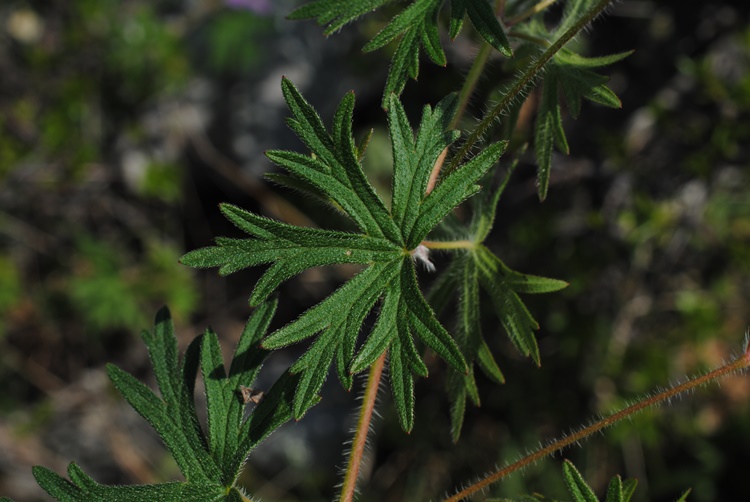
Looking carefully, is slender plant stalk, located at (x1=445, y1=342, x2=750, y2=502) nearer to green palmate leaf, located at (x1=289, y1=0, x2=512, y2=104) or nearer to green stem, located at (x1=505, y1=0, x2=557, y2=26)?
green palmate leaf, located at (x1=289, y1=0, x2=512, y2=104)

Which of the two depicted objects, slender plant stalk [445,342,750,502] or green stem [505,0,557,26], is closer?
slender plant stalk [445,342,750,502]

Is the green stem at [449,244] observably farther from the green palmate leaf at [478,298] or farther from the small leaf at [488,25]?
the small leaf at [488,25]

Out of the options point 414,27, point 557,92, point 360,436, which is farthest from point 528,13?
point 360,436

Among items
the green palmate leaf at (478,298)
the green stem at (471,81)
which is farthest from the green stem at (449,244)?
the green stem at (471,81)

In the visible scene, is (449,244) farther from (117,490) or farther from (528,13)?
(117,490)

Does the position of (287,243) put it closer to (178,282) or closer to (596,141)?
(596,141)

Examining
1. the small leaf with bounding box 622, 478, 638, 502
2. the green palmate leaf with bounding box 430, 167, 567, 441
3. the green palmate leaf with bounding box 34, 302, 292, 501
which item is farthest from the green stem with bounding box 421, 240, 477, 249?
the small leaf with bounding box 622, 478, 638, 502
